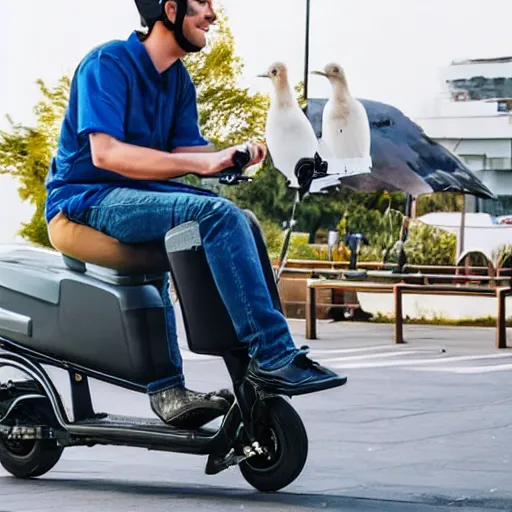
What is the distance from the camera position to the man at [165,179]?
3.00 m

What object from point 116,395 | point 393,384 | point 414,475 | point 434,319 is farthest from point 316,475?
point 434,319

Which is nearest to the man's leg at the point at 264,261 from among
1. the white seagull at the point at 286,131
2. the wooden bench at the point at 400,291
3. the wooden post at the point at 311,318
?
the wooden bench at the point at 400,291

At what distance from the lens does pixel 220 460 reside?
3.13 metres

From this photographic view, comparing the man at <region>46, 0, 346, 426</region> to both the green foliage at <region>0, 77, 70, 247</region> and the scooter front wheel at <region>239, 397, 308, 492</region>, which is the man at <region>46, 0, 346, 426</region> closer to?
the scooter front wheel at <region>239, 397, 308, 492</region>

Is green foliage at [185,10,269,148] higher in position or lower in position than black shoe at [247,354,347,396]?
higher

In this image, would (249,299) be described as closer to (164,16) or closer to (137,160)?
(137,160)

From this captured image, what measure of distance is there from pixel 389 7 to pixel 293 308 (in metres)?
1.99

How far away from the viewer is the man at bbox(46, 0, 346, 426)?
300 centimetres

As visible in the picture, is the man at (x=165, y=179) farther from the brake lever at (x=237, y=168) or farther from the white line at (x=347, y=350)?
the white line at (x=347, y=350)

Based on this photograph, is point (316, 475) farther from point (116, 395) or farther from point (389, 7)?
point (389, 7)

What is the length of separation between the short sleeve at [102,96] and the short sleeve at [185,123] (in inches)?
7.3

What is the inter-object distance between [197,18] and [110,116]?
293mm

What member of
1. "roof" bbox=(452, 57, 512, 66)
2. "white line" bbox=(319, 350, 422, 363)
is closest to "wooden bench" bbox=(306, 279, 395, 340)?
"white line" bbox=(319, 350, 422, 363)

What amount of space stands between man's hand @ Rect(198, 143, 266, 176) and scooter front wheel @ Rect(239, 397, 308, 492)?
43 centimetres
